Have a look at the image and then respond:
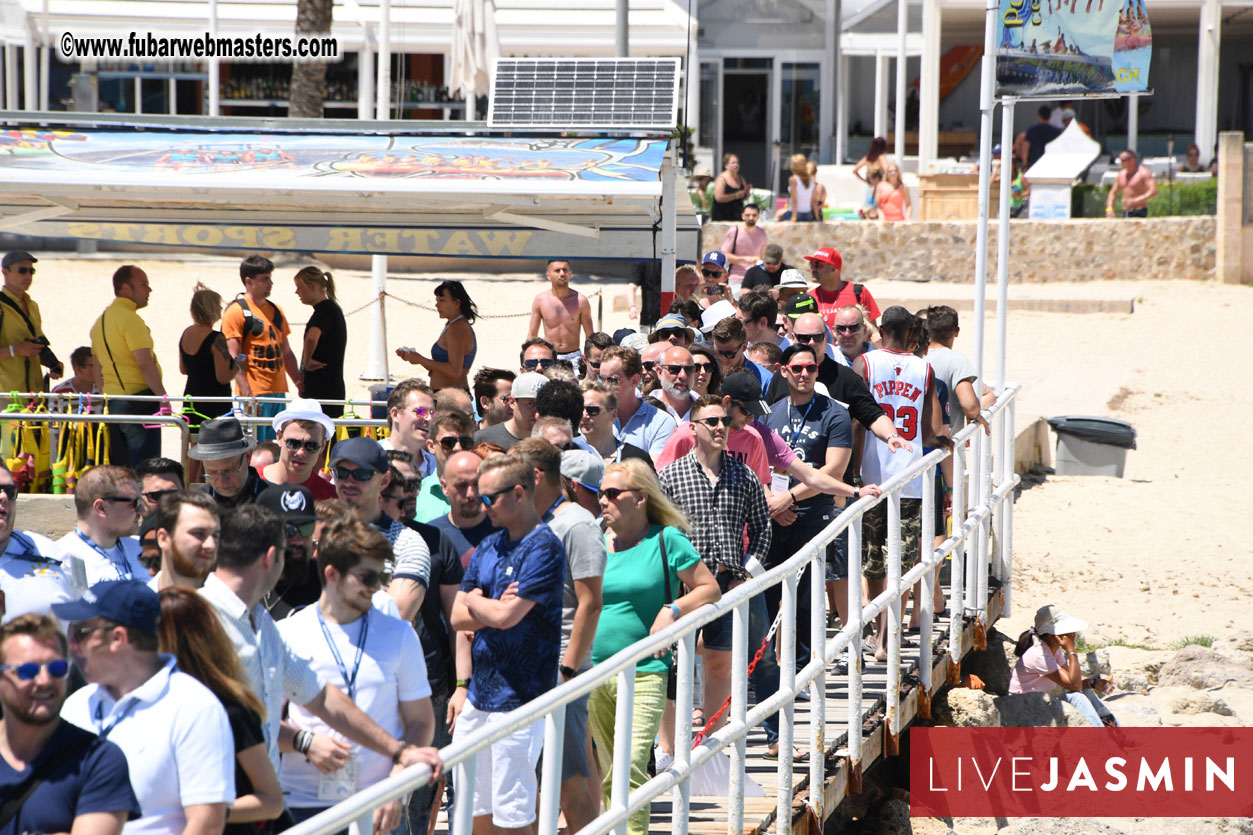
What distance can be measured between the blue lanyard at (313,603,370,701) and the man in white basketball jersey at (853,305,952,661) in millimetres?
3906

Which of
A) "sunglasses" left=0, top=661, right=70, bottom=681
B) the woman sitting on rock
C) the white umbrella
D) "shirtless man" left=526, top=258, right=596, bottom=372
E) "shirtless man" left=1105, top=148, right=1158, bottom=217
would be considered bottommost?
the woman sitting on rock

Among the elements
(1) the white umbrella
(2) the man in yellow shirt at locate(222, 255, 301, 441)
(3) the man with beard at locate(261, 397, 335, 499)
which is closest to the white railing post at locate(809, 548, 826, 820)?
(3) the man with beard at locate(261, 397, 335, 499)

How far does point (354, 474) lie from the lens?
4727 millimetres

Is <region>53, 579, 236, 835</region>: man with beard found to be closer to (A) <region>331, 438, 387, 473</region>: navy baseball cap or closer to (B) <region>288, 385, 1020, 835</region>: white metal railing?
(B) <region>288, 385, 1020, 835</region>: white metal railing

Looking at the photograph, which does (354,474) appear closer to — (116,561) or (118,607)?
(116,561)

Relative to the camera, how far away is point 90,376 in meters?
10.0

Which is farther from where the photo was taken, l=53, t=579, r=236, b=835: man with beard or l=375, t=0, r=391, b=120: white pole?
l=375, t=0, r=391, b=120: white pole

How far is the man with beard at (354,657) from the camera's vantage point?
3932 millimetres

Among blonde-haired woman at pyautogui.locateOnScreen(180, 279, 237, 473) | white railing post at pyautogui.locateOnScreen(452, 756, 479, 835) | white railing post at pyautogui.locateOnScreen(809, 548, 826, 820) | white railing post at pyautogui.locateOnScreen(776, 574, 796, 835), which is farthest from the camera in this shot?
blonde-haired woman at pyautogui.locateOnScreen(180, 279, 237, 473)

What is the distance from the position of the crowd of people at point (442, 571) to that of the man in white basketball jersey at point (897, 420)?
0.04ft

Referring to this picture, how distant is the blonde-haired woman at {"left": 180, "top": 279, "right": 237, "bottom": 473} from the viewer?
30.2ft

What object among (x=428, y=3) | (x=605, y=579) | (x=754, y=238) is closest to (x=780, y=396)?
(x=605, y=579)

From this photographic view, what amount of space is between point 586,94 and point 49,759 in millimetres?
8236

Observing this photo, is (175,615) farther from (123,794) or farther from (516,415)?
(516,415)
